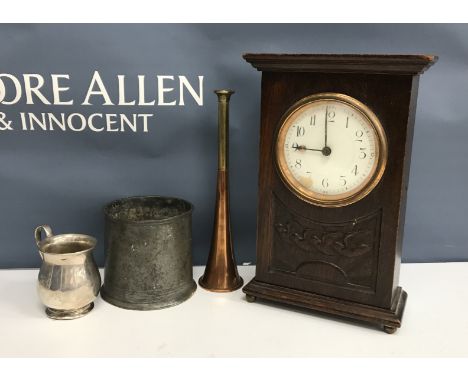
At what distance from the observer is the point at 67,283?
1053mm

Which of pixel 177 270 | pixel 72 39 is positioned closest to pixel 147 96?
pixel 72 39

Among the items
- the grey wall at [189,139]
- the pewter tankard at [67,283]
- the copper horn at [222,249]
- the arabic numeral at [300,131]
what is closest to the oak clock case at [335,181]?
the arabic numeral at [300,131]

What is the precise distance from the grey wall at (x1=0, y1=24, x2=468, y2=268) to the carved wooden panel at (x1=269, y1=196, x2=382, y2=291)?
0.26 m

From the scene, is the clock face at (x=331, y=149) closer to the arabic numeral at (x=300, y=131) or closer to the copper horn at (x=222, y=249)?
the arabic numeral at (x=300, y=131)

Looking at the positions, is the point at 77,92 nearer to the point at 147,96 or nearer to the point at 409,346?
the point at 147,96

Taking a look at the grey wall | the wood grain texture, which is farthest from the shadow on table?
the wood grain texture

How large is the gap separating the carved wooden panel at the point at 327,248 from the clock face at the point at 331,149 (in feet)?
0.18

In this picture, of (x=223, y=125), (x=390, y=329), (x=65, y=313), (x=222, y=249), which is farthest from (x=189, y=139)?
(x=390, y=329)

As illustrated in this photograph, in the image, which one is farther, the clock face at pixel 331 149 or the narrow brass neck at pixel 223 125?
the narrow brass neck at pixel 223 125

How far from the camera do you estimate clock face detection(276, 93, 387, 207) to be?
3.30 feet

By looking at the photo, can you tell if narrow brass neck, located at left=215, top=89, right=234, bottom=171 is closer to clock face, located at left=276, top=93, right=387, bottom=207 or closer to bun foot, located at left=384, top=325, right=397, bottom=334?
clock face, located at left=276, top=93, right=387, bottom=207

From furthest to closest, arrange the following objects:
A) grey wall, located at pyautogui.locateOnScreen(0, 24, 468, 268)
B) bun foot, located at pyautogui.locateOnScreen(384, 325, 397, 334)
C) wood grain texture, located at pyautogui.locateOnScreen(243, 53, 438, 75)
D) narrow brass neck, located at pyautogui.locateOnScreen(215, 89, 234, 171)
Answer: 1. grey wall, located at pyautogui.locateOnScreen(0, 24, 468, 268)
2. narrow brass neck, located at pyautogui.locateOnScreen(215, 89, 234, 171)
3. bun foot, located at pyautogui.locateOnScreen(384, 325, 397, 334)
4. wood grain texture, located at pyautogui.locateOnScreen(243, 53, 438, 75)

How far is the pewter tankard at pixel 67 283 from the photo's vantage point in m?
1.05

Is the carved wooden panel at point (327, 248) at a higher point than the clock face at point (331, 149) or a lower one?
lower
